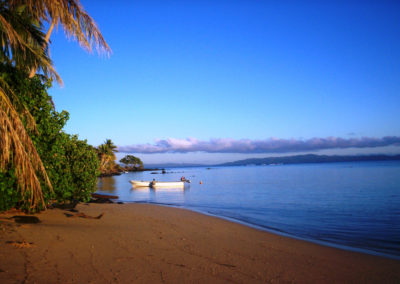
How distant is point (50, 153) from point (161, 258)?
677 centimetres

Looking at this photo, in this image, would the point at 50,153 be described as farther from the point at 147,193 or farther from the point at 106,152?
the point at 106,152

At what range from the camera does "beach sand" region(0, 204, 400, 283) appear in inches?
200

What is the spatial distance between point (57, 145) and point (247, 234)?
8020 mm

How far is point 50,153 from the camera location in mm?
10508

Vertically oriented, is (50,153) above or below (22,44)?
below

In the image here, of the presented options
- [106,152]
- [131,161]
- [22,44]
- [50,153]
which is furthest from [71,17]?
[131,161]

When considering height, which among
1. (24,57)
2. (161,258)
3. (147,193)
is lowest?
(147,193)

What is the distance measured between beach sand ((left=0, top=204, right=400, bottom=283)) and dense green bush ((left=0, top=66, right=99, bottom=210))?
Result: 1263 millimetres

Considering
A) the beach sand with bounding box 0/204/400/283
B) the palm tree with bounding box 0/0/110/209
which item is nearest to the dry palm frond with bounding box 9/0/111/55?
the palm tree with bounding box 0/0/110/209

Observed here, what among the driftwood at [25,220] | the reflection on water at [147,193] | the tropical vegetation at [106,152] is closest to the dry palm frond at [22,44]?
the driftwood at [25,220]

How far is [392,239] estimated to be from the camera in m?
11.0

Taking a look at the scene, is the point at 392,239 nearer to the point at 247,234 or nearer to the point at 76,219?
the point at 247,234

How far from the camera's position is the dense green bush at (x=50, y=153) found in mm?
8930

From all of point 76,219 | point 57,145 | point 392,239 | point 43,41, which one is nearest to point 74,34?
point 43,41
